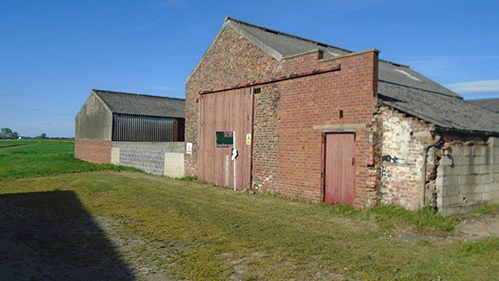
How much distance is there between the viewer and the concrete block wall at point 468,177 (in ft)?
30.5

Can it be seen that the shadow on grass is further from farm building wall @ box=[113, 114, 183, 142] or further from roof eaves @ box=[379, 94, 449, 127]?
farm building wall @ box=[113, 114, 183, 142]

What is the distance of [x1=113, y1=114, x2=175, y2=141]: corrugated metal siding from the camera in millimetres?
29250

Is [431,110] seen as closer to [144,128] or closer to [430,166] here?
[430,166]

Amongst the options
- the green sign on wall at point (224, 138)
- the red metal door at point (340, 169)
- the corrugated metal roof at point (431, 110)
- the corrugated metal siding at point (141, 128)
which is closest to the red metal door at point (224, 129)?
the green sign on wall at point (224, 138)

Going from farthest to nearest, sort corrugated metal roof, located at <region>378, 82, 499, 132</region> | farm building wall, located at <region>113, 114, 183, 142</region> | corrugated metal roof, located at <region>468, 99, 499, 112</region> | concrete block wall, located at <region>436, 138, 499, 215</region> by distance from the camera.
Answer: farm building wall, located at <region>113, 114, 183, 142</region> < corrugated metal roof, located at <region>468, 99, 499, 112</region> < corrugated metal roof, located at <region>378, 82, 499, 132</region> < concrete block wall, located at <region>436, 138, 499, 215</region>

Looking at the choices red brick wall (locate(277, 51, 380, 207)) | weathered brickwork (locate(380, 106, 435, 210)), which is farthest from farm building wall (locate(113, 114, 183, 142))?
weathered brickwork (locate(380, 106, 435, 210))

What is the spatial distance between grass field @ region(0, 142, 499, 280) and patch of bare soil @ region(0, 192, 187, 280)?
30 cm

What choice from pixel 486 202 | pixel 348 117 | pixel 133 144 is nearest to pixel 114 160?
pixel 133 144

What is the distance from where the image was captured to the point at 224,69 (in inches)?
605

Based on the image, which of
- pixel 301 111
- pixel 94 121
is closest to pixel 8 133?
pixel 94 121

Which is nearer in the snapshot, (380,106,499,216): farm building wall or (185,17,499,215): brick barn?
(380,106,499,216): farm building wall

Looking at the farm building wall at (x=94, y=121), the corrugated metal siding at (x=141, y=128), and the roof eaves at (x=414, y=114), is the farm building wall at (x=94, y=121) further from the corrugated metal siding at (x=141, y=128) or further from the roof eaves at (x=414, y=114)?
the roof eaves at (x=414, y=114)

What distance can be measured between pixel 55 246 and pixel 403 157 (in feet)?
25.8

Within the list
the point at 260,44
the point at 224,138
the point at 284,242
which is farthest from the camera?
the point at 224,138
